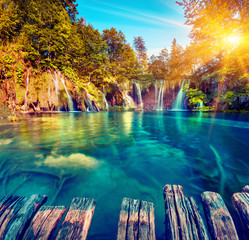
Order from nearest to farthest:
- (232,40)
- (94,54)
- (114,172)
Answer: (114,172) < (232,40) < (94,54)

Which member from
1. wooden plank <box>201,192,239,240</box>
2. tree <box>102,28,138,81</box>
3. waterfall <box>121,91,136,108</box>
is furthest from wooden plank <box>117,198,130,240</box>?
tree <box>102,28,138,81</box>

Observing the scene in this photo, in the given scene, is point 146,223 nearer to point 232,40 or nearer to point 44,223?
point 44,223

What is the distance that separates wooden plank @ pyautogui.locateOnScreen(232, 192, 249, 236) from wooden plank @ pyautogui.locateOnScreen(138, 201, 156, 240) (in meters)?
0.81

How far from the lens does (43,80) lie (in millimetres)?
15172

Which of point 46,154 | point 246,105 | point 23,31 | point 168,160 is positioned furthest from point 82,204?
point 23,31

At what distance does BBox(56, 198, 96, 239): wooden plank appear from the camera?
913 millimetres

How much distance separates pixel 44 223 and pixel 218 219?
153cm

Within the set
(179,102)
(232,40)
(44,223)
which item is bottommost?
(44,223)

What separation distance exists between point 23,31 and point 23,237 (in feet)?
67.8

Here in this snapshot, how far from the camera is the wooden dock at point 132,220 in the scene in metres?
0.92

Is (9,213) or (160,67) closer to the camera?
(9,213)

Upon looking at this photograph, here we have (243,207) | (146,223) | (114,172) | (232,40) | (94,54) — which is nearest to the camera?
(146,223)

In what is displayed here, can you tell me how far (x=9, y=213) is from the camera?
107 centimetres

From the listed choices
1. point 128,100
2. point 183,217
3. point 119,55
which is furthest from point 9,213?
point 119,55
